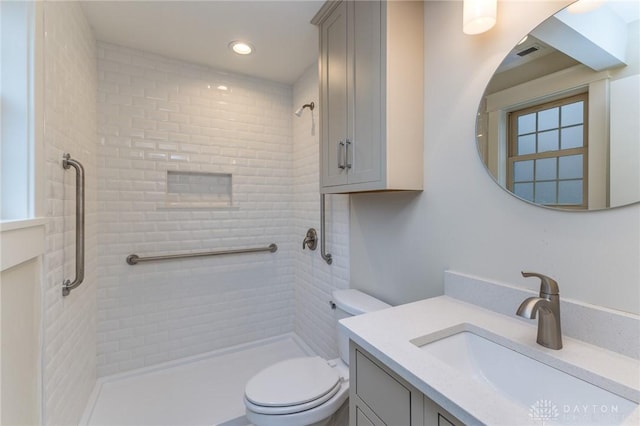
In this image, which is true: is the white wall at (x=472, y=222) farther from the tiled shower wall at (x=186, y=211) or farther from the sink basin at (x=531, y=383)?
the tiled shower wall at (x=186, y=211)

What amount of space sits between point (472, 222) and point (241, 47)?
186 centimetres

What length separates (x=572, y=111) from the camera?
837mm

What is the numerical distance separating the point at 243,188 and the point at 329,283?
107cm

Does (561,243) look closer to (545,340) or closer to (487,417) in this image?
(545,340)

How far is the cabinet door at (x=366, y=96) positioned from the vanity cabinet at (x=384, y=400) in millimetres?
725

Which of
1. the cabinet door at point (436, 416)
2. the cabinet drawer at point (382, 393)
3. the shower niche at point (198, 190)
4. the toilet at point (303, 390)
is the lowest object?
the toilet at point (303, 390)

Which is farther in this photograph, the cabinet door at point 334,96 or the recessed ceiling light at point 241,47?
the recessed ceiling light at point 241,47

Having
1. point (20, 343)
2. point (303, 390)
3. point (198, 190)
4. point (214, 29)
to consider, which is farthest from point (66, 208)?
point (303, 390)

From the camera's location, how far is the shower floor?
164 cm

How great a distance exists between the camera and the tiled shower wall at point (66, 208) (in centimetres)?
116

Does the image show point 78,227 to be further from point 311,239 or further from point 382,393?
point 382,393

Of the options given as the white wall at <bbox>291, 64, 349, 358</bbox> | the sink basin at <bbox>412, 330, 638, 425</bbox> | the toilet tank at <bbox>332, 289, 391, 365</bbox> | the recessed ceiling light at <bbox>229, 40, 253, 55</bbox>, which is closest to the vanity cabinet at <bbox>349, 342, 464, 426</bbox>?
the sink basin at <bbox>412, 330, 638, 425</bbox>

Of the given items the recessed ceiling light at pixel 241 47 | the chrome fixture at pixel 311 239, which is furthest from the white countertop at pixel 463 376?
the recessed ceiling light at pixel 241 47

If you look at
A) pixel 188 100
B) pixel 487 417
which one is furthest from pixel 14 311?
pixel 188 100
